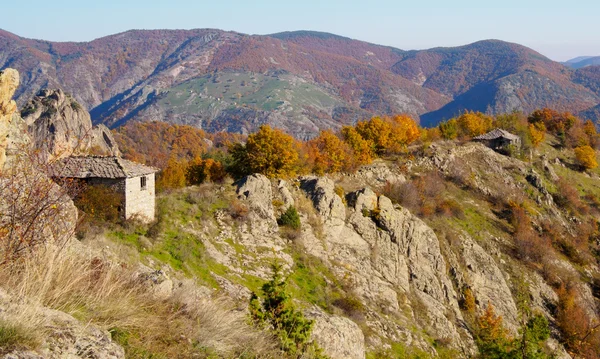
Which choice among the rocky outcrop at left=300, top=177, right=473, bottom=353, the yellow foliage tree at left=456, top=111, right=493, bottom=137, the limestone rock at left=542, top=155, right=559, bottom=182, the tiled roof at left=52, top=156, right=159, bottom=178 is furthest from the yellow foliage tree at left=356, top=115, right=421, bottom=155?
the tiled roof at left=52, top=156, right=159, bottom=178

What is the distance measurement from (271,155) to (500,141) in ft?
129

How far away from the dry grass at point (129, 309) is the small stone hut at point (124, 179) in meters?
16.1

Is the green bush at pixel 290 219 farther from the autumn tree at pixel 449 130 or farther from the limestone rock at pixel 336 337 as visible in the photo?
the autumn tree at pixel 449 130

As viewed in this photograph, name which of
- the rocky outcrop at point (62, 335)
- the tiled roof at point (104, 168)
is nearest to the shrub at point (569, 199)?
the tiled roof at point (104, 168)

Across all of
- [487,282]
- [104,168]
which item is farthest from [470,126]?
[104,168]

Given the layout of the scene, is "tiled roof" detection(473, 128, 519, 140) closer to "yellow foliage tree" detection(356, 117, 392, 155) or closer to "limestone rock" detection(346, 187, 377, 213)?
"yellow foliage tree" detection(356, 117, 392, 155)

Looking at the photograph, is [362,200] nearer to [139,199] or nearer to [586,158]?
[139,199]

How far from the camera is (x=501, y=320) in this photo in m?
28.7

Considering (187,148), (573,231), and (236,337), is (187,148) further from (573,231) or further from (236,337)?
(236,337)

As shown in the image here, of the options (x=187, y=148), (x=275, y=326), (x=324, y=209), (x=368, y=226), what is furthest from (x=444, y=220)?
(x=187, y=148)

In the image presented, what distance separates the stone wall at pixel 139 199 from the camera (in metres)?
21.8

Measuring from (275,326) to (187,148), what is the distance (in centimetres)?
12895

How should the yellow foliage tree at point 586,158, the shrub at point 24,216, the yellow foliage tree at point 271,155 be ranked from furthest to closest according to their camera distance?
the yellow foliage tree at point 586,158
the yellow foliage tree at point 271,155
the shrub at point 24,216

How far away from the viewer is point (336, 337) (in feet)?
35.1
